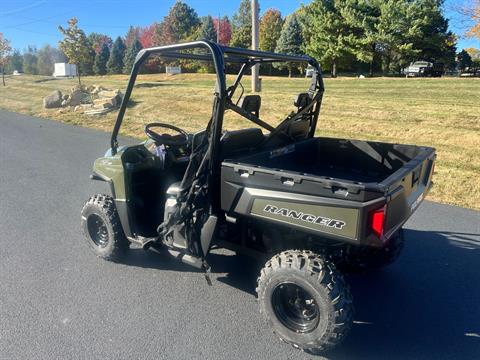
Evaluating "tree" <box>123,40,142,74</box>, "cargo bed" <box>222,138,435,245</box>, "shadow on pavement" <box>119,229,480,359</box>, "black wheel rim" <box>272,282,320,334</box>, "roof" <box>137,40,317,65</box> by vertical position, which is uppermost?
"tree" <box>123,40,142,74</box>

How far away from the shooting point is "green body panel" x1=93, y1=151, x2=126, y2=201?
359 centimetres

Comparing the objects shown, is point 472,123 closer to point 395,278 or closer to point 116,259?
point 395,278

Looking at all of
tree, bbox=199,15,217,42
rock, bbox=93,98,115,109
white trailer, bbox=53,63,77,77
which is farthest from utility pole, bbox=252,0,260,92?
white trailer, bbox=53,63,77,77

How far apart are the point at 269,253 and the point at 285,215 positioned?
0.69 meters

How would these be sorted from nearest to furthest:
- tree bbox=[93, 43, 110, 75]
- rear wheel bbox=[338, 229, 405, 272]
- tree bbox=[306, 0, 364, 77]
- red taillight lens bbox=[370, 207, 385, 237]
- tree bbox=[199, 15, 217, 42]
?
red taillight lens bbox=[370, 207, 385, 237] < rear wheel bbox=[338, 229, 405, 272] < tree bbox=[306, 0, 364, 77] < tree bbox=[199, 15, 217, 42] < tree bbox=[93, 43, 110, 75]

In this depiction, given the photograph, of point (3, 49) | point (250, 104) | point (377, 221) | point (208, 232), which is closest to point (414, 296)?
point (377, 221)

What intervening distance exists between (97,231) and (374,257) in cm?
263

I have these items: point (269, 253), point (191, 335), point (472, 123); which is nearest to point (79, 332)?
point (191, 335)

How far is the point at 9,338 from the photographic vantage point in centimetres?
281

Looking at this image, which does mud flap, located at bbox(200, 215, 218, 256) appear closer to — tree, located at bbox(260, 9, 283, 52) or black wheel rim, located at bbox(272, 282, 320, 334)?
black wheel rim, located at bbox(272, 282, 320, 334)

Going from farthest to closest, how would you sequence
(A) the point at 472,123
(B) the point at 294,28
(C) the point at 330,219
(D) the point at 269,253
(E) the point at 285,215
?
1. (B) the point at 294,28
2. (A) the point at 472,123
3. (D) the point at 269,253
4. (E) the point at 285,215
5. (C) the point at 330,219

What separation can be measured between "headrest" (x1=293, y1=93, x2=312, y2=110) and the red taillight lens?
1.65m

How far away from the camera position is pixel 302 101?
3793 millimetres

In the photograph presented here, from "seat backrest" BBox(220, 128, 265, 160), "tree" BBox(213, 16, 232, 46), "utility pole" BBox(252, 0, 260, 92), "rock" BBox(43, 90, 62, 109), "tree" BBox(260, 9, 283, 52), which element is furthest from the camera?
"tree" BBox(213, 16, 232, 46)
